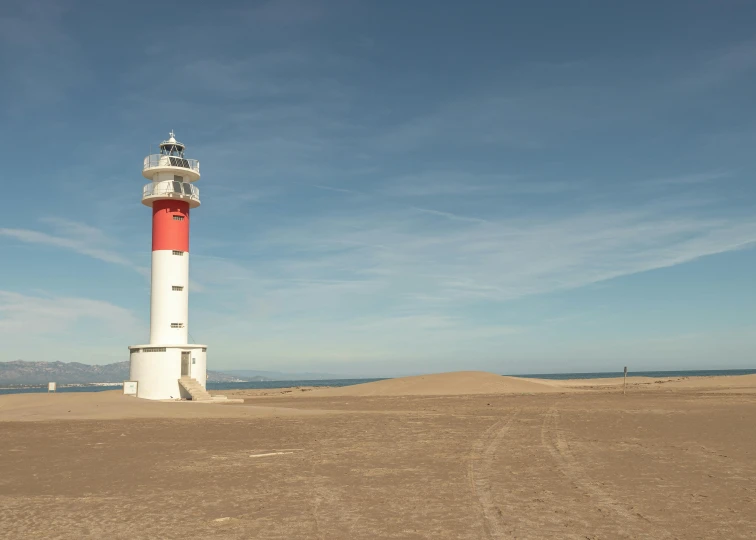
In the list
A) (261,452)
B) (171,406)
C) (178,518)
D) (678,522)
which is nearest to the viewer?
(678,522)

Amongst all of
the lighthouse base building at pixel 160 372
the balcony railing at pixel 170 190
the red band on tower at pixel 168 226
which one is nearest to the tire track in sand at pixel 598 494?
the lighthouse base building at pixel 160 372

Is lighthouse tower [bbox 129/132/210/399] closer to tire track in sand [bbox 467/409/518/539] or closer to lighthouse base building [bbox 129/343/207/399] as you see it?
lighthouse base building [bbox 129/343/207/399]

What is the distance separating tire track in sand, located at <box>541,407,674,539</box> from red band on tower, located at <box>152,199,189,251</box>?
2803 cm

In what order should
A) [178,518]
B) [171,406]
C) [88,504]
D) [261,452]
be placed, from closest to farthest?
[178,518]
[88,504]
[261,452]
[171,406]

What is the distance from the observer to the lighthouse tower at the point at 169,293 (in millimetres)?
38469

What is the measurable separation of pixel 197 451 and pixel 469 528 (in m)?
9.37

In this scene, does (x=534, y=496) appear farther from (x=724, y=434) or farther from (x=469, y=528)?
(x=724, y=434)

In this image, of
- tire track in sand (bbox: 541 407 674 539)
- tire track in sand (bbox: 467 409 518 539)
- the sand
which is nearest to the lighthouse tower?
the sand

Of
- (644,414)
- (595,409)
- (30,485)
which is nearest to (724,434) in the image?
(644,414)

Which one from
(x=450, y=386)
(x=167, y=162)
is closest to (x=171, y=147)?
(x=167, y=162)

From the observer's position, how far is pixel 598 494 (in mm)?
10164

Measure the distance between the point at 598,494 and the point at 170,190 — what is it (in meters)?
34.2

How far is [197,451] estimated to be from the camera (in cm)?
1584

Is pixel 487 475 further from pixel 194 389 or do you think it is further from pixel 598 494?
pixel 194 389
